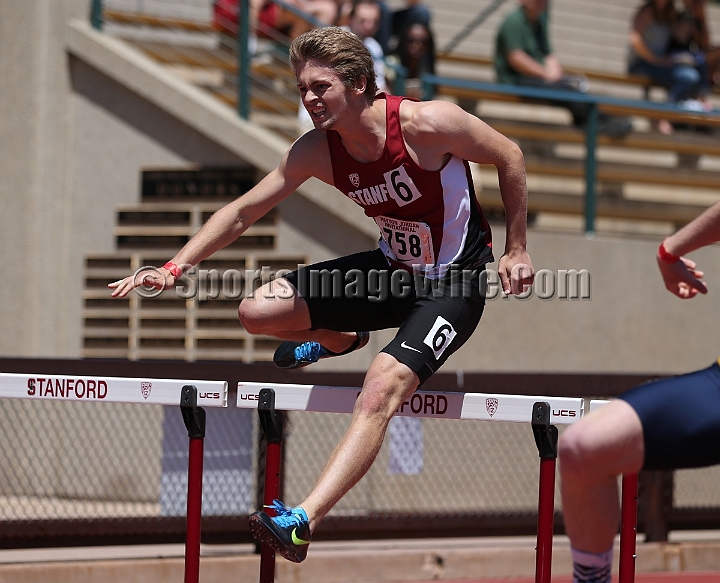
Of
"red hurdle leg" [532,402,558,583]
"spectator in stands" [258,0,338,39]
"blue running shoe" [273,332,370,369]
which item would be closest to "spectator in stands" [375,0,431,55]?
"spectator in stands" [258,0,338,39]

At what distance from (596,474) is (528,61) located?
24.5ft

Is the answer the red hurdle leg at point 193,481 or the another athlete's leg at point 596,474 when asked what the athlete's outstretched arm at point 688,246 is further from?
the red hurdle leg at point 193,481

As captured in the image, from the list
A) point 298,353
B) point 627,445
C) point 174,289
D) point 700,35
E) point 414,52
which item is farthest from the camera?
point 700,35

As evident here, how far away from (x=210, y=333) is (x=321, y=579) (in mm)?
2813

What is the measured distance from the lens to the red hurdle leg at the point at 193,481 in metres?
4.32

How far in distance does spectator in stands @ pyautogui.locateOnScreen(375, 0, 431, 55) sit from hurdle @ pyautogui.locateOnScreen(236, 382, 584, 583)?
597cm

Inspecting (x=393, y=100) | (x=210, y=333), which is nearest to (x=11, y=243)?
(x=210, y=333)

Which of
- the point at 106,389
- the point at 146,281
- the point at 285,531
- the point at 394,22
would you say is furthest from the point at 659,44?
the point at 285,531

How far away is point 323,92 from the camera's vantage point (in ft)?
13.3

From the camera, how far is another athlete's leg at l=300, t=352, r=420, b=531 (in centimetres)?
381

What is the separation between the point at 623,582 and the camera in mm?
4250

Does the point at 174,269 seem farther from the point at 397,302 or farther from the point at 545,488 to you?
the point at 545,488

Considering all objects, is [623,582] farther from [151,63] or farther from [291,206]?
[151,63]

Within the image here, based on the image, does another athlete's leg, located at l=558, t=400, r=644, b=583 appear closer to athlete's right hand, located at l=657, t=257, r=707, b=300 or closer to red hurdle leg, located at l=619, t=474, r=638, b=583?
athlete's right hand, located at l=657, t=257, r=707, b=300
